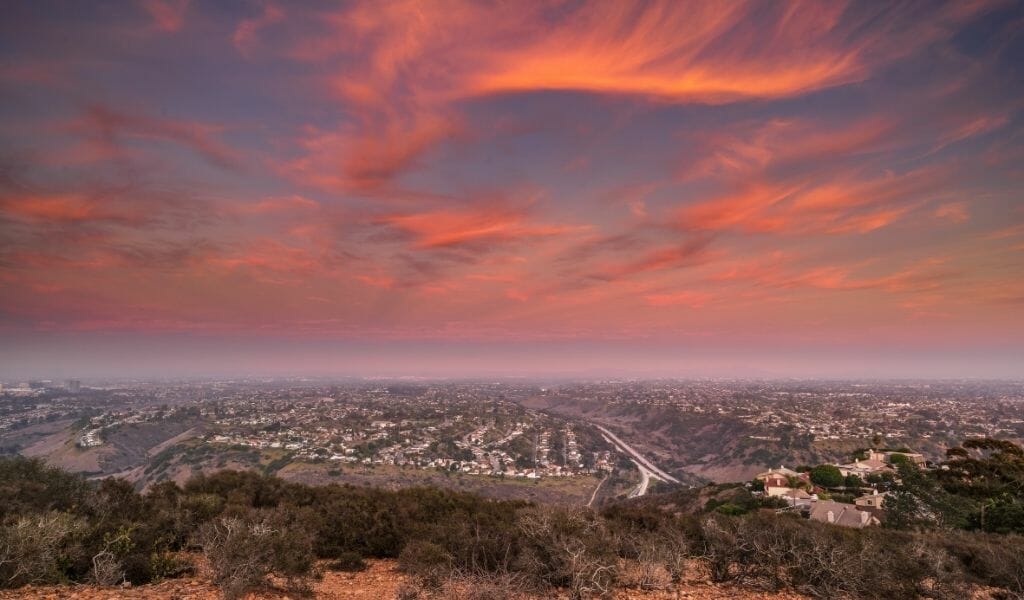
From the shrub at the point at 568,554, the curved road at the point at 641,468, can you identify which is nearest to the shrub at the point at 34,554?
the shrub at the point at 568,554

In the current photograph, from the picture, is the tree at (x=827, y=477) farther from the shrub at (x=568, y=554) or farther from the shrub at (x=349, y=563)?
Result: the shrub at (x=349, y=563)

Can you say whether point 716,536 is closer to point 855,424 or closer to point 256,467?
point 256,467

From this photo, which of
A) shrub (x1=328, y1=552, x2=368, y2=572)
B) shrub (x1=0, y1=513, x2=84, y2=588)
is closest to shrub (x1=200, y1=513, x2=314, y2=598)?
shrub (x1=0, y1=513, x2=84, y2=588)

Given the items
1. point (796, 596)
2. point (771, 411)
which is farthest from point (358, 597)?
point (771, 411)

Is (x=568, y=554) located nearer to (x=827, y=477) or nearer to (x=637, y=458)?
(x=827, y=477)

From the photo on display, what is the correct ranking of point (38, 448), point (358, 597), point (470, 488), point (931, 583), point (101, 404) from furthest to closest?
point (101, 404), point (38, 448), point (470, 488), point (931, 583), point (358, 597)
